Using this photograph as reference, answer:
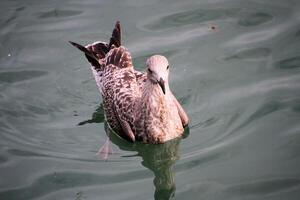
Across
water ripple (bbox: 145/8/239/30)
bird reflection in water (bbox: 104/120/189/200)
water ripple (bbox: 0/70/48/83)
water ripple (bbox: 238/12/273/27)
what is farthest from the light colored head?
water ripple (bbox: 238/12/273/27)

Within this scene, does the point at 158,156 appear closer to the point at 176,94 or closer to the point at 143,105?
the point at 143,105

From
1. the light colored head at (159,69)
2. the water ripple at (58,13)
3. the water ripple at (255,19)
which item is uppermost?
the light colored head at (159,69)

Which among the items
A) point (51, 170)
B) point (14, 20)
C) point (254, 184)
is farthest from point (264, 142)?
point (14, 20)

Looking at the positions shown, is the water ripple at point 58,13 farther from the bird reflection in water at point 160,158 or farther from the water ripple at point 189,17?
the bird reflection in water at point 160,158

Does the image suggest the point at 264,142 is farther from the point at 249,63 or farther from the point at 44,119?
the point at 44,119

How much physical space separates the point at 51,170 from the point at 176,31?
3830 mm

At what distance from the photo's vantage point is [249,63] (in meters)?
9.62

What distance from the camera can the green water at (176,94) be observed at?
748 centimetres

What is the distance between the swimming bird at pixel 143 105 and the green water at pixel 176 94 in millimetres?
182

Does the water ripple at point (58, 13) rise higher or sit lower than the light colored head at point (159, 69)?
lower

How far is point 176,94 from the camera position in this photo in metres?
9.20

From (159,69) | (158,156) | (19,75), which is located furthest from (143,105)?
(19,75)

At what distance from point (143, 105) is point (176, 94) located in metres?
0.98

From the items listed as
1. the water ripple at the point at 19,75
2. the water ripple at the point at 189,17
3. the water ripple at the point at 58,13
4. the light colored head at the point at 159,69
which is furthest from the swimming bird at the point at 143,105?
the water ripple at the point at 58,13
